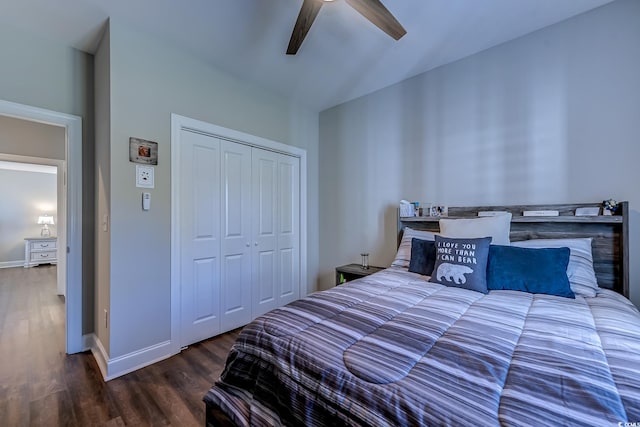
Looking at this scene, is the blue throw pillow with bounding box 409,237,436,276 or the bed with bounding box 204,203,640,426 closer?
the bed with bounding box 204,203,640,426

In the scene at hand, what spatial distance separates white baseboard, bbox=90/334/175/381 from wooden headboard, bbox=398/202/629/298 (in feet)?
9.73

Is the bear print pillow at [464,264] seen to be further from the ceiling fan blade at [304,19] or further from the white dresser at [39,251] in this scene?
the white dresser at [39,251]

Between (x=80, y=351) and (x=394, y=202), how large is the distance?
3210 mm

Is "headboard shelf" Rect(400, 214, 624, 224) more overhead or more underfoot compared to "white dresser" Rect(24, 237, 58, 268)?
more overhead

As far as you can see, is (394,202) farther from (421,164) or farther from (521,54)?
(521,54)

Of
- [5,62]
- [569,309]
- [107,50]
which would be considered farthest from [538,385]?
[5,62]

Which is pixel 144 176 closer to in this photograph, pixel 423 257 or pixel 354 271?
pixel 354 271

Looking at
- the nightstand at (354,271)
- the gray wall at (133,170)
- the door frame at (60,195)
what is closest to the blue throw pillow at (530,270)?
the nightstand at (354,271)

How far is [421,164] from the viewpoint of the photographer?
2.78 m

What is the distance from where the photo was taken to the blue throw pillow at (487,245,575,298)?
5.31 ft

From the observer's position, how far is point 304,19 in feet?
5.49

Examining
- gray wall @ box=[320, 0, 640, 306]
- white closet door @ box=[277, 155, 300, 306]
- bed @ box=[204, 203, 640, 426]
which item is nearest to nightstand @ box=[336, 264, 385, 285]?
gray wall @ box=[320, 0, 640, 306]

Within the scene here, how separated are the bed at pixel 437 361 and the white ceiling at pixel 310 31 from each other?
5.31ft

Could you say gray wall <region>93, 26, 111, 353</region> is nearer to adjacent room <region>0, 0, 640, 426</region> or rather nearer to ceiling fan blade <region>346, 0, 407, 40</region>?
adjacent room <region>0, 0, 640, 426</region>
